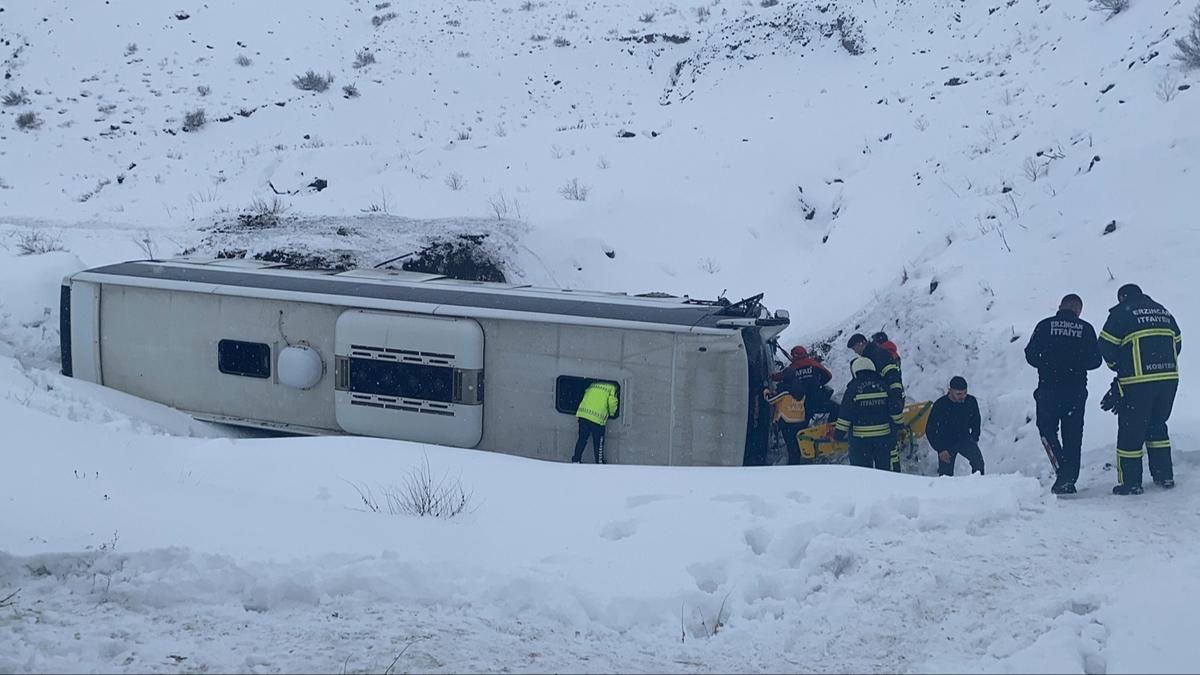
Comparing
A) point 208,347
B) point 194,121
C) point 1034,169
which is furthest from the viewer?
point 194,121

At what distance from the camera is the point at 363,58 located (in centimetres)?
3020

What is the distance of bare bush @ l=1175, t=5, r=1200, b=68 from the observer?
15.4 meters

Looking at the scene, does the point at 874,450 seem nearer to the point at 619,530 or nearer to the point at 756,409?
the point at 756,409

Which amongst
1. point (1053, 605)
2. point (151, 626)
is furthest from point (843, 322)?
point (151, 626)

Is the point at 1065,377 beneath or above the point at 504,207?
beneath

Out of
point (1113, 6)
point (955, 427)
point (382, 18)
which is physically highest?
point (382, 18)

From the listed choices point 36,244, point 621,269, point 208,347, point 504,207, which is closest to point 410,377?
point 208,347

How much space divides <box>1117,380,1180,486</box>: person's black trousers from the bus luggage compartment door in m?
5.97

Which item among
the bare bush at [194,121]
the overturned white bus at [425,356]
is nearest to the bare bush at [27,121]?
the bare bush at [194,121]

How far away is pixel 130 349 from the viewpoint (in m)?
12.1

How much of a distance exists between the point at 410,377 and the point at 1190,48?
42.0 ft

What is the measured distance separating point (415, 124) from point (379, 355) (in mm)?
16689

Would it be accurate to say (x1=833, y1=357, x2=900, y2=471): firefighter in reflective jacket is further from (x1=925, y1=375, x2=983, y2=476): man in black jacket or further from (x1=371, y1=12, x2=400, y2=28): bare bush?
(x1=371, y1=12, x2=400, y2=28): bare bush

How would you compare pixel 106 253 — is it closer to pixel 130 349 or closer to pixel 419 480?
pixel 130 349
